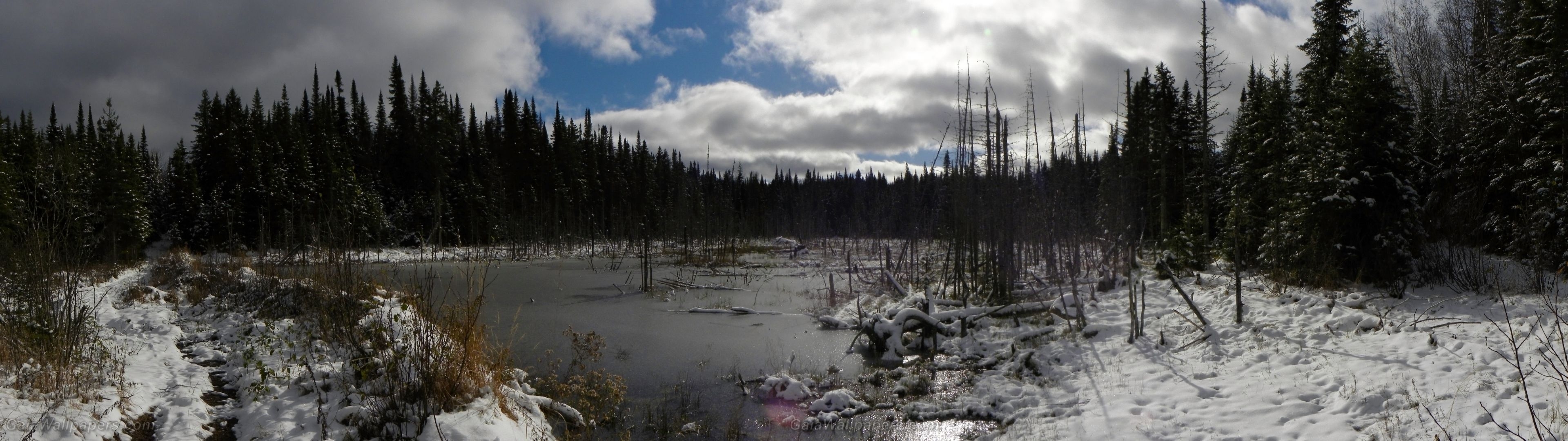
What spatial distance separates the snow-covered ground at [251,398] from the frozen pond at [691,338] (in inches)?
45.9

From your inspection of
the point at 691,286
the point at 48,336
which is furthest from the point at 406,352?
the point at 691,286

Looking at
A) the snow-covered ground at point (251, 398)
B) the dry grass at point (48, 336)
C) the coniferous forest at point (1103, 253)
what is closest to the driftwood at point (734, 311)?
the coniferous forest at point (1103, 253)

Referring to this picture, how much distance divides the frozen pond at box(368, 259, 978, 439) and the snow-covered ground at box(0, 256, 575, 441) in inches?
45.9

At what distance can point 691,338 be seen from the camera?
49.9ft

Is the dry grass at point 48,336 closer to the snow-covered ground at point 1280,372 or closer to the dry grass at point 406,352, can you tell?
the dry grass at point 406,352

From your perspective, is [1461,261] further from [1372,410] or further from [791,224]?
[791,224]

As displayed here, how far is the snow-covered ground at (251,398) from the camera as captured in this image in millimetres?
6016

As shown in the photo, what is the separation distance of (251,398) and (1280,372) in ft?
38.8

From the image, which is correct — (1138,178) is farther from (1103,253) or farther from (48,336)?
(48,336)

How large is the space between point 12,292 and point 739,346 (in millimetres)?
10009

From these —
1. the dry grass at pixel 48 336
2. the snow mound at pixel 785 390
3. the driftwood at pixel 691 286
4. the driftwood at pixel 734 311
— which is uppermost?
the dry grass at pixel 48 336

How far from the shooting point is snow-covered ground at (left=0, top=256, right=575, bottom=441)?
6.02m

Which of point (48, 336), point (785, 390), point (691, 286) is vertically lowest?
point (785, 390)

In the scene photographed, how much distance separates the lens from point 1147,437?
7508 mm
